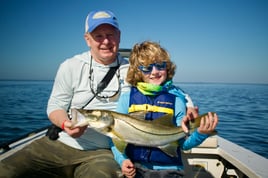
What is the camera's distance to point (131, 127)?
2887 millimetres

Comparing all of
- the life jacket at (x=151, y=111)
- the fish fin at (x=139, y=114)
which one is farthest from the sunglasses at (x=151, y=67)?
the fish fin at (x=139, y=114)

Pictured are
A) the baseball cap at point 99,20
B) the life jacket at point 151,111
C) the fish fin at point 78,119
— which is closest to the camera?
the fish fin at point 78,119

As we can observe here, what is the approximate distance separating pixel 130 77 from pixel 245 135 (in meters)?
10.4

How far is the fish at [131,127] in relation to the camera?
9.39ft

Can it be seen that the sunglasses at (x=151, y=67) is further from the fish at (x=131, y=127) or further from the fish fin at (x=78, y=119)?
the fish fin at (x=78, y=119)

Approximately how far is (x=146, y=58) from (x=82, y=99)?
4.26ft

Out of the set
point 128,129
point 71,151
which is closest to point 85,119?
point 128,129

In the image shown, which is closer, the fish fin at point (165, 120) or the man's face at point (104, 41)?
the fish fin at point (165, 120)

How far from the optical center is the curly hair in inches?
135

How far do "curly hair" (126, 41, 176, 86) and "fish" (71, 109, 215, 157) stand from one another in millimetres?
814

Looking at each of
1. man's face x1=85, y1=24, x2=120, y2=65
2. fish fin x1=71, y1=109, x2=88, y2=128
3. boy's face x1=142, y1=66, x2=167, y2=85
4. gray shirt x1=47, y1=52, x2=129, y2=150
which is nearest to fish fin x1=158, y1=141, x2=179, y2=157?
boy's face x1=142, y1=66, x2=167, y2=85

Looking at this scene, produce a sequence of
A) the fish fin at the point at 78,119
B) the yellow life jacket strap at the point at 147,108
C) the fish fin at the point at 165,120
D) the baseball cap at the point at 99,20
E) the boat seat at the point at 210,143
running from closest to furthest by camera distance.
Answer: the fish fin at the point at 78,119 < the fish fin at the point at 165,120 < the yellow life jacket strap at the point at 147,108 < the baseball cap at the point at 99,20 < the boat seat at the point at 210,143

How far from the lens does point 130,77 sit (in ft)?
11.8

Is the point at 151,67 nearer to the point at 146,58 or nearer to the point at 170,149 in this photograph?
the point at 146,58
